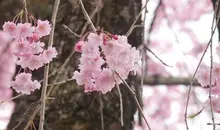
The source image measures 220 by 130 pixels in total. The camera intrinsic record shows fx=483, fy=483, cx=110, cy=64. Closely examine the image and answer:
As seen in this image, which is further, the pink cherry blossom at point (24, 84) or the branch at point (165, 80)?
the branch at point (165, 80)

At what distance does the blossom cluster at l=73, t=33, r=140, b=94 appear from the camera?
106cm

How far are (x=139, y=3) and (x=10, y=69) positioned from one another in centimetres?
239

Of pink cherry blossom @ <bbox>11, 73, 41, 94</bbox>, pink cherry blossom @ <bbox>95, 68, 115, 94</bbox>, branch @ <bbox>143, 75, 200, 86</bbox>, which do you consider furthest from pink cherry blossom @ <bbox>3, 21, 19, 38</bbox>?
branch @ <bbox>143, 75, 200, 86</bbox>

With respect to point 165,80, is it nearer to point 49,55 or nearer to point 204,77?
point 204,77

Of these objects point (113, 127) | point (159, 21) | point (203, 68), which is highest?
point (159, 21)

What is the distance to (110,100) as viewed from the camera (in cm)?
189

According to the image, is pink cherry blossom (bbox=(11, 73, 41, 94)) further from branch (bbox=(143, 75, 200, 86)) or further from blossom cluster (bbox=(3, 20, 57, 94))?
branch (bbox=(143, 75, 200, 86))

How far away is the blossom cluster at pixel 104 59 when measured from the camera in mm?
1061

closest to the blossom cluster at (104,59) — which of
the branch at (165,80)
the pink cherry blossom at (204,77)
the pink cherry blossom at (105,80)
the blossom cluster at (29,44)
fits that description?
the pink cherry blossom at (105,80)

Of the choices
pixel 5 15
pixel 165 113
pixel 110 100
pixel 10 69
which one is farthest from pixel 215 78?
pixel 165 113

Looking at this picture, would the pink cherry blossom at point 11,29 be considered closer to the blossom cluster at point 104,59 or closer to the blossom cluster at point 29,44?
the blossom cluster at point 29,44

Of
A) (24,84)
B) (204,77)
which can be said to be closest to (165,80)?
(204,77)

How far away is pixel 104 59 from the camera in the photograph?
1.15 m

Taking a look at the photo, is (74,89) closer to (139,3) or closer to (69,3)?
(69,3)
